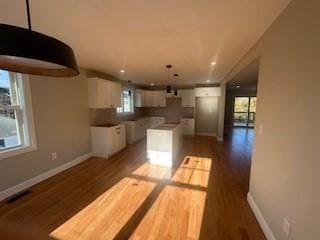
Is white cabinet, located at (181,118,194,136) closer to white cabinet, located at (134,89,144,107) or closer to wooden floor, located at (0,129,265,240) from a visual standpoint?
white cabinet, located at (134,89,144,107)

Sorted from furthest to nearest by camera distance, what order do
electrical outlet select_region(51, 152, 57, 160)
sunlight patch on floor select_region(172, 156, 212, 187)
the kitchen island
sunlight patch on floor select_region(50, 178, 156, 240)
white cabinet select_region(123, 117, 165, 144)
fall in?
white cabinet select_region(123, 117, 165, 144)
the kitchen island
electrical outlet select_region(51, 152, 57, 160)
sunlight patch on floor select_region(172, 156, 212, 187)
sunlight patch on floor select_region(50, 178, 156, 240)

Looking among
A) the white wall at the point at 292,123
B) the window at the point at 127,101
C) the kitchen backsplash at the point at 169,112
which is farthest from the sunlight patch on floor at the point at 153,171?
the window at the point at 127,101

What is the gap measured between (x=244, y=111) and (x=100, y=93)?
332 inches

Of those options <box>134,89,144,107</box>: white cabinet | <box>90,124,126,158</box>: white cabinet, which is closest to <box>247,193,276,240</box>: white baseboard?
<box>90,124,126,158</box>: white cabinet

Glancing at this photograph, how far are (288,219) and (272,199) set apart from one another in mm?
328

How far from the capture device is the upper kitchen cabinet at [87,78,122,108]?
4379 mm

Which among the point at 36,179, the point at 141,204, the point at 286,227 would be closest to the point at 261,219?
the point at 286,227

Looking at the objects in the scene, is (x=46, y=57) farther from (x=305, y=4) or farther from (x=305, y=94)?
(x=305, y=4)

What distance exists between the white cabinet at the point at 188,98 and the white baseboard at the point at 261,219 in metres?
5.04

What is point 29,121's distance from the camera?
293cm

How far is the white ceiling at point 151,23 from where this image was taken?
1.58 metres

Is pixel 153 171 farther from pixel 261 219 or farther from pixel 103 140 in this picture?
pixel 261 219

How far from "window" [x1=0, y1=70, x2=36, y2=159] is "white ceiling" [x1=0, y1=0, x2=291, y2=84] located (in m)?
1.13

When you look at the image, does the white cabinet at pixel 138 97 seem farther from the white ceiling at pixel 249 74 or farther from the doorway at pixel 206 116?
the white ceiling at pixel 249 74
